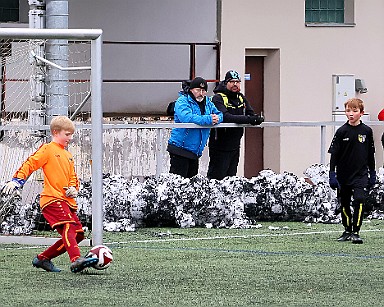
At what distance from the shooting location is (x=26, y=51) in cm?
1642

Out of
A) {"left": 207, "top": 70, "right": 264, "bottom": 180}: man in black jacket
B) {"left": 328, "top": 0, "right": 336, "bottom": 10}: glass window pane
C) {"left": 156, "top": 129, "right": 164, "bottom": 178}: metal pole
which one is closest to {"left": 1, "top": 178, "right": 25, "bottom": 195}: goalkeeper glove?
{"left": 156, "top": 129, "right": 164, "bottom": 178}: metal pole

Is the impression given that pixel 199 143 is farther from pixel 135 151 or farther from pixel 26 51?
pixel 26 51

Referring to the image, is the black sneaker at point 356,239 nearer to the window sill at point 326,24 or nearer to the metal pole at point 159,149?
the metal pole at point 159,149

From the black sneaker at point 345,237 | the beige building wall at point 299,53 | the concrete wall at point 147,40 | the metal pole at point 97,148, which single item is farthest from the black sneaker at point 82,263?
the concrete wall at point 147,40

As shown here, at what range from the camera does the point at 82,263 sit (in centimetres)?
1084

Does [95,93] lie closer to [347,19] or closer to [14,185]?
[14,185]

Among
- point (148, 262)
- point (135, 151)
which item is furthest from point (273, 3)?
point (148, 262)

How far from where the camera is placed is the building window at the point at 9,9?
2225cm

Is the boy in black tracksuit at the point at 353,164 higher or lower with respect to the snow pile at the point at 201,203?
higher

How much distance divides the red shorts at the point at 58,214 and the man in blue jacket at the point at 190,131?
16.9ft

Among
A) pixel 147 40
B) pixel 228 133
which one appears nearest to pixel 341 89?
pixel 147 40

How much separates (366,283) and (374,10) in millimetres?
13837

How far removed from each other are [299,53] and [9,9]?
16.8 ft

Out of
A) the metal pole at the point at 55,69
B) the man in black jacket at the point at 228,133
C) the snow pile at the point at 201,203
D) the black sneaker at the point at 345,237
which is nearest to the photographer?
the black sneaker at the point at 345,237
